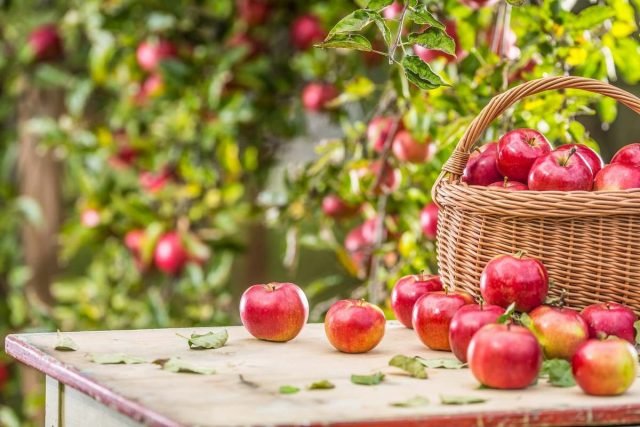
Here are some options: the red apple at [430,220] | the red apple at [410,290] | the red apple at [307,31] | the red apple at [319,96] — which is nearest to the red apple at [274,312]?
the red apple at [410,290]

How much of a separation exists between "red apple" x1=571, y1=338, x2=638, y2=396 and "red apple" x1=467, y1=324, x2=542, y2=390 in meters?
0.05

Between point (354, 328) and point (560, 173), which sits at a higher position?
point (560, 173)

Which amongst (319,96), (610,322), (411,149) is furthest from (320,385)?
(319,96)

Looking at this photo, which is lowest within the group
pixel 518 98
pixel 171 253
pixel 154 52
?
pixel 171 253

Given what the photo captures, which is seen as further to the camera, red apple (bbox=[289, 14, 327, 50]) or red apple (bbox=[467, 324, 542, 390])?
red apple (bbox=[289, 14, 327, 50])

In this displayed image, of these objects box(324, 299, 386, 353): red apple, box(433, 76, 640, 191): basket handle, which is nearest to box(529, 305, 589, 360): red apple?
box(324, 299, 386, 353): red apple

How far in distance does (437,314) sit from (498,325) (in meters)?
0.22

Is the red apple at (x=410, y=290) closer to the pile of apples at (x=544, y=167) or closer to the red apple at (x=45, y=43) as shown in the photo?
the pile of apples at (x=544, y=167)

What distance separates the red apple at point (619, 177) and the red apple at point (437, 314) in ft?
0.76

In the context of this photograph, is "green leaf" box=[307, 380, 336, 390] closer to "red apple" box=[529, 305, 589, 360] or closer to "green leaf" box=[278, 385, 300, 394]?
"green leaf" box=[278, 385, 300, 394]

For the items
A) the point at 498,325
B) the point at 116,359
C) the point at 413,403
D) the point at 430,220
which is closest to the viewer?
the point at 413,403

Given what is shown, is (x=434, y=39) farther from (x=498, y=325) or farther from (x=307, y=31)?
(x=307, y=31)

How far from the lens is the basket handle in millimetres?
1611

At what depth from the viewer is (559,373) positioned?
51.8 inches
